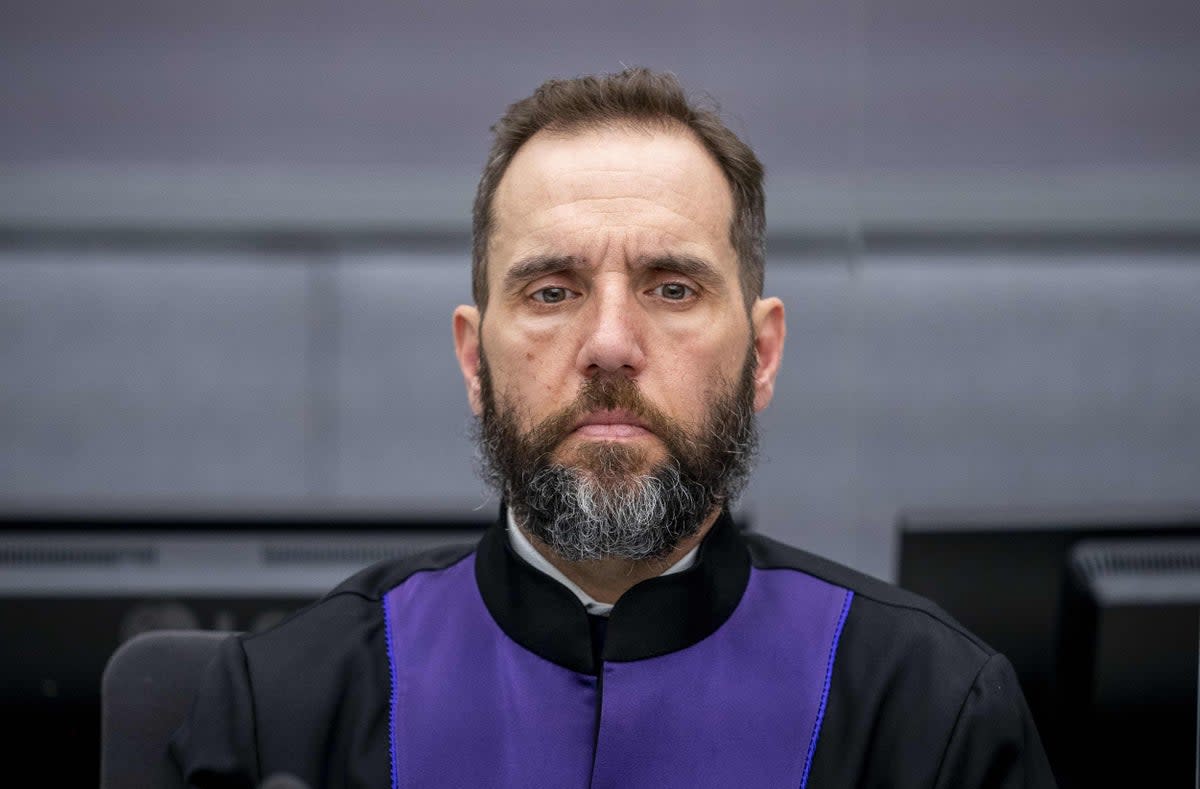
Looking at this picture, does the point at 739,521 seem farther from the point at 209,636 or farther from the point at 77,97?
the point at 77,97

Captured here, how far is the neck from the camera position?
51.6 inches

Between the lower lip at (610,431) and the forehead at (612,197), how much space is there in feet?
0.57

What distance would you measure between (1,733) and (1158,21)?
2892 millimetres

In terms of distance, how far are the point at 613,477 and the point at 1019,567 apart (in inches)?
22.1

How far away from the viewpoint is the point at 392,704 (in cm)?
125

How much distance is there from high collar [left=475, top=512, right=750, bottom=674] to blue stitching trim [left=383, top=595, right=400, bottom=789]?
0.11m

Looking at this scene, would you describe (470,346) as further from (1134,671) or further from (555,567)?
(1134,671)

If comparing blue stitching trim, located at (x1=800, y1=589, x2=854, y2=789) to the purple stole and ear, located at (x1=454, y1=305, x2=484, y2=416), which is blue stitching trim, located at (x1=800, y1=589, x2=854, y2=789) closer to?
the purple stole

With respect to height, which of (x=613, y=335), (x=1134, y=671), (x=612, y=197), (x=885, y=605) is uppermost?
(x=612, y=197)

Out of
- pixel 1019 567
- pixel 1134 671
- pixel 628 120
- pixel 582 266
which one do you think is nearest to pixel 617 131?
pixel 628 120

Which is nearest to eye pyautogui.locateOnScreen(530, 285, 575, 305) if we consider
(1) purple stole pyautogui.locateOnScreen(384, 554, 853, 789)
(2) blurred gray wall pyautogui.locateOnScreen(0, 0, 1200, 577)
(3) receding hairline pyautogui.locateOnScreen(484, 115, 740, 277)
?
(3) receding hairline pyautogui.locateOnScreen(484, 115, 740, 277)

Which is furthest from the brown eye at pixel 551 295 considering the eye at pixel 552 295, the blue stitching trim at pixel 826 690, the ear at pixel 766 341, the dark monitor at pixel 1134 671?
the dark monitor at pixel 1134 671

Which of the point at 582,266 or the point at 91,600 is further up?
the point at 582,266

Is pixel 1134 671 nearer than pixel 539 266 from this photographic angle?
No
